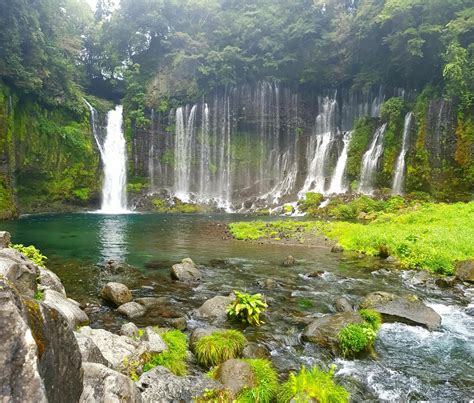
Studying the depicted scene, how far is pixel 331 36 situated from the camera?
47.8 meters

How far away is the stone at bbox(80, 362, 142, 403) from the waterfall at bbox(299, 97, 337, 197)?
43.7m

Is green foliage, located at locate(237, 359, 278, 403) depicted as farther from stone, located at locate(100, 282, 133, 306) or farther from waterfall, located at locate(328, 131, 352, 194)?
waterfall, located at locate(328, 131, 352, 194)

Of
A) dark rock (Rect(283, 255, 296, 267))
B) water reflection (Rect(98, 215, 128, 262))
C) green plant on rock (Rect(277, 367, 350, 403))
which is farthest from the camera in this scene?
water reflection (Rect(98, 215, 128, 262))

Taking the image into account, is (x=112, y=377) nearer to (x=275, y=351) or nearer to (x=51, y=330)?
(x=51, y=330)

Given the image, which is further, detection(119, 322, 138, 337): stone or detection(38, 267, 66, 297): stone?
detection(38, 267, 66, 297): stone

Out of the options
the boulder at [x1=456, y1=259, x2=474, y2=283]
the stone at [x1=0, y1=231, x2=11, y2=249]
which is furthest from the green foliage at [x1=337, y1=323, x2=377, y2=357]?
the stone at [x1=0, y1=231, x2=11, y2=249]

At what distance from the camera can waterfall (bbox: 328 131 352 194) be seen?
45.4 m

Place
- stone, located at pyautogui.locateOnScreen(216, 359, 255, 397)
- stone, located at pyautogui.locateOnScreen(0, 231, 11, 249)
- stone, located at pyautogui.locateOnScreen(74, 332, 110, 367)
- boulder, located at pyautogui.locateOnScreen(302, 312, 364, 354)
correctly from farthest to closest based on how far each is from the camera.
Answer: stone, located at pyautogui.locateOnScreen(0, 231, 11, 249), boulder, located at pyautogui.locateOnScreen(302, 312, 364, 354), stone, located at pyautogui.locateOnScreen(216, 359, 255, 397), stone, located at pyautogui.locateOnScreen(74, 332, 110, 367)

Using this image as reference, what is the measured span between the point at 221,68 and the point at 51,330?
168ft

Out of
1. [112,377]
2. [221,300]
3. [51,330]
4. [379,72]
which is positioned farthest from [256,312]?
[379,72]

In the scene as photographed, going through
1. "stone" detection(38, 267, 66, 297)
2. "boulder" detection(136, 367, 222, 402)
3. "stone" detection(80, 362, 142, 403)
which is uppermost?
"stone" detection(80, 362, 142, 403)

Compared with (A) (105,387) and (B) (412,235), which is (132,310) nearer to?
(A) (105,387)

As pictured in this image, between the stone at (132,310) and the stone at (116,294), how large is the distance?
1.65 feet

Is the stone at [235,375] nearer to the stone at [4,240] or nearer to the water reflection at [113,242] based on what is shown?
the stone at [4,240]
